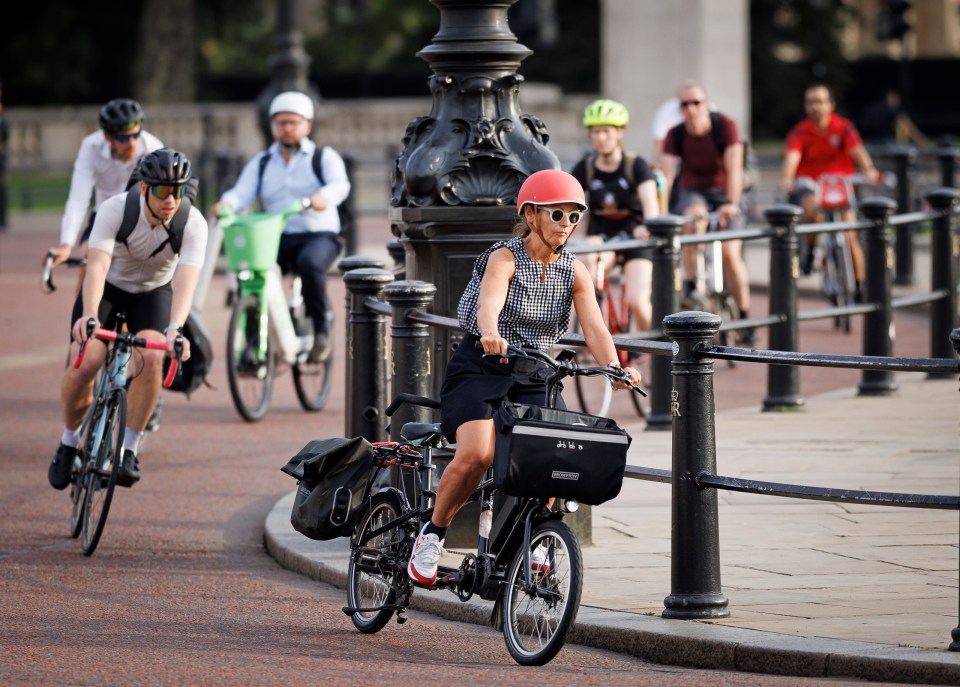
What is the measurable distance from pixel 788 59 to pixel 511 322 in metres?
40.9

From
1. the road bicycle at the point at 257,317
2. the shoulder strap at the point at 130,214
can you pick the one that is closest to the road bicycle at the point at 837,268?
the road bicycle at the point at 257,317

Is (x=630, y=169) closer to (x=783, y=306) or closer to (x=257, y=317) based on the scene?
(x=783, y=306)

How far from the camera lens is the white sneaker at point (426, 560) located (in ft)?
20.5

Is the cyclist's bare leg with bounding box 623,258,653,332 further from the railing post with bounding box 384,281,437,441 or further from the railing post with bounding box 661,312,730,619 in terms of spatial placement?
the railing post with bounding box 661,312,730,619

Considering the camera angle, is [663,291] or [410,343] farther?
[663,291]

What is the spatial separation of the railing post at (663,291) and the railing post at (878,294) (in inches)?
75.7

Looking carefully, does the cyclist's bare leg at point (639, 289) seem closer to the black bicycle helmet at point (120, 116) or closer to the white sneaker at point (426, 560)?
the black bicycle helmet at point (120, 116)

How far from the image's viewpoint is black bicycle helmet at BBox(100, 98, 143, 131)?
10.2 meters

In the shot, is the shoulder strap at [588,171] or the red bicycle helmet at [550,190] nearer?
the red bicycle helmet at [550,190]

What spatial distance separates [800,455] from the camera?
9.58m

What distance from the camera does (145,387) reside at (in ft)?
27.7

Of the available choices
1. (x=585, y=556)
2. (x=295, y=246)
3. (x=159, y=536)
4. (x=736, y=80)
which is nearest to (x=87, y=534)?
(x=159, y=536)

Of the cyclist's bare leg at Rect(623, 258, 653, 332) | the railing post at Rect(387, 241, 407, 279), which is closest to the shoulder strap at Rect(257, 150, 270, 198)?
the cyclist's bare leg at Rect(623, 258, 653, 332)

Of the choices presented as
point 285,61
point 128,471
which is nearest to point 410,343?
point 128,471
